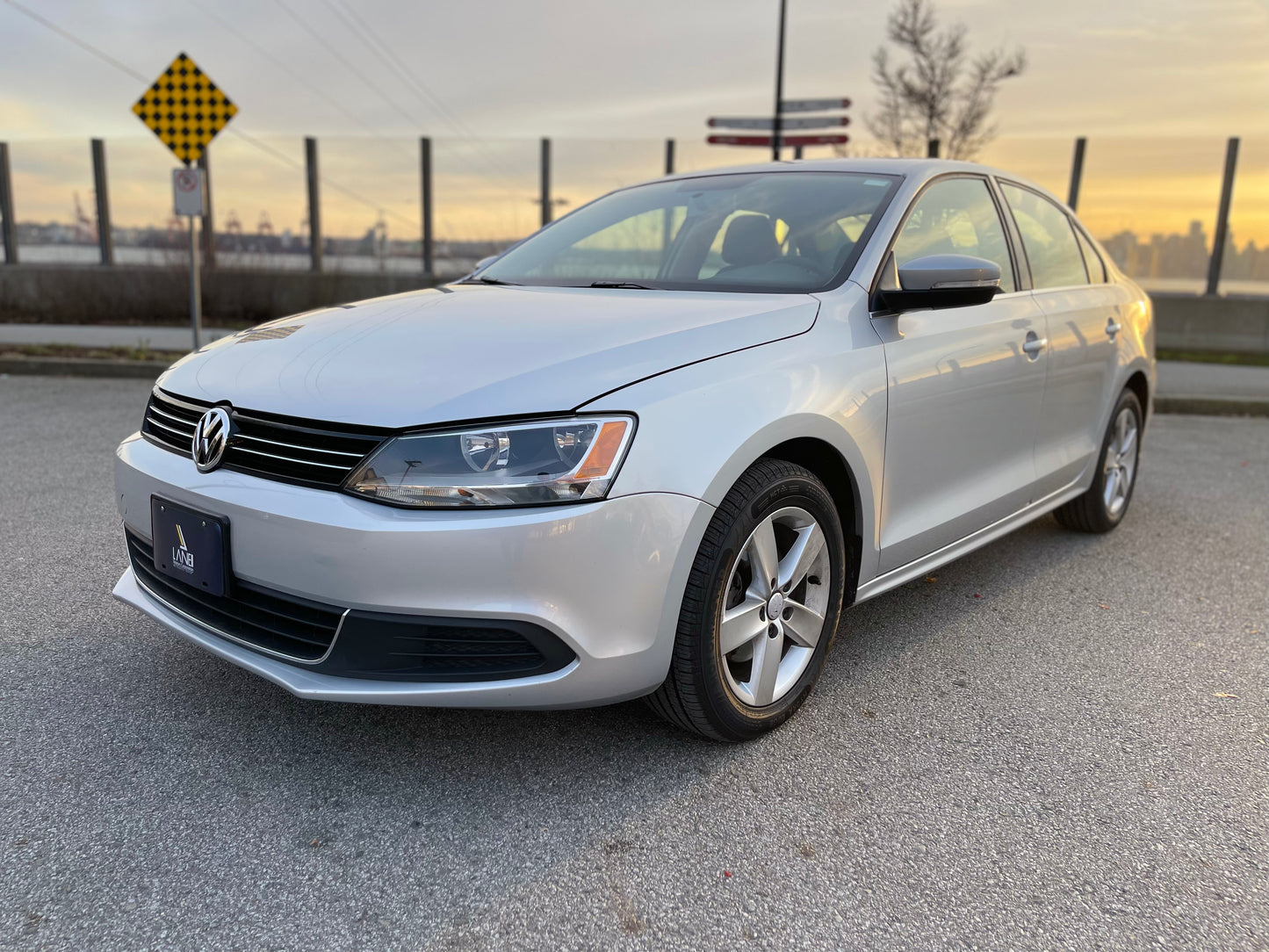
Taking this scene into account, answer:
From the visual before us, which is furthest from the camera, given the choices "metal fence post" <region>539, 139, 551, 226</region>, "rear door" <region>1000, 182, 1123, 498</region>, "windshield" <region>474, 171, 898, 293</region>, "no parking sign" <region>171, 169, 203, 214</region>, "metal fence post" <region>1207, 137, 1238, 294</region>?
"metal fence post" <region>539, 139, 551, 226</region>

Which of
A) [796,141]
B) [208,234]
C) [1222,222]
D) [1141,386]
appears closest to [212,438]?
[1141,386]

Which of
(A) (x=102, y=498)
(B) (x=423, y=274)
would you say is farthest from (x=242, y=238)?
A: (A) (x=102, y=498)

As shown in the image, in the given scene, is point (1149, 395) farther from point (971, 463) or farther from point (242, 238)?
point (242, 238)

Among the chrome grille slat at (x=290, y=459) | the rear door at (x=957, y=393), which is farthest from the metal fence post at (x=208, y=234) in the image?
the chrome grille slat at (x=290, y=459)

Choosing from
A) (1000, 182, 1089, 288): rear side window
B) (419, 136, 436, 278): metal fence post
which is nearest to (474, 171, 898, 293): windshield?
(1000, 182, 1089, 288): rear side window

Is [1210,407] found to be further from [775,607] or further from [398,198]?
[398,198]

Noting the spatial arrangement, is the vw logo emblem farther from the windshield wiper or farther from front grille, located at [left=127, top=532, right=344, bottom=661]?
the windshield wiper

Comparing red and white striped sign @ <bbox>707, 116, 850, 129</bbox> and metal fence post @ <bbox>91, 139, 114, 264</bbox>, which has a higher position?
red and white striped sign @ <bbox>707, 116, 850, 129</bbox>

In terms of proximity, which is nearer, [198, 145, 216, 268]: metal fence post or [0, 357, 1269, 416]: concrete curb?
[0, 357, 1269, 416]: concrete curb

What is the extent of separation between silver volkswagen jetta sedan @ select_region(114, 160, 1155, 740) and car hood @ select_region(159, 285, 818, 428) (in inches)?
0.4

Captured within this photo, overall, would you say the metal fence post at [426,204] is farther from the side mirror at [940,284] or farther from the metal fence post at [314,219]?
the side mirror at [940,284]

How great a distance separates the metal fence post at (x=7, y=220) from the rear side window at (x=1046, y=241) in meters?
15.7

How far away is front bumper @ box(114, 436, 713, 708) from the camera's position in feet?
6.28

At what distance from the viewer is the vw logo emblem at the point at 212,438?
2182 mm
